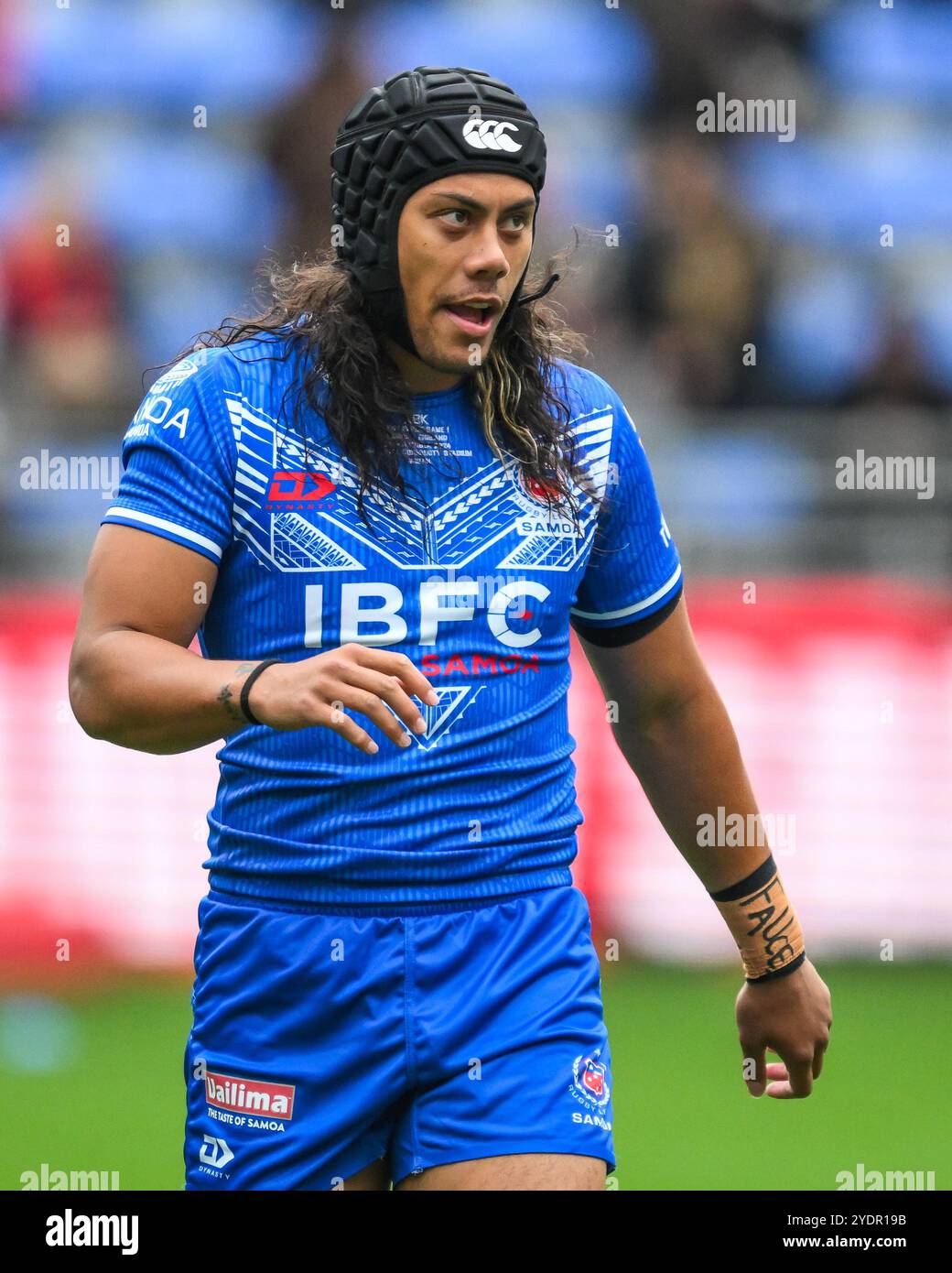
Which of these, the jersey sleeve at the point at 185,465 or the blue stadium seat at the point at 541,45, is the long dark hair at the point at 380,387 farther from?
the blue stadium seat at the point at 541,45

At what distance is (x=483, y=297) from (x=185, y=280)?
774 cm

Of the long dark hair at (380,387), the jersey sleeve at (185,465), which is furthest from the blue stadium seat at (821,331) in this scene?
the jersey sleeve at (185,465)

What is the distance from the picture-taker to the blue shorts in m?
3.24

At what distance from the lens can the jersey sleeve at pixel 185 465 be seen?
3.25m

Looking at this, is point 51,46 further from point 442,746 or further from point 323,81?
point 442,746

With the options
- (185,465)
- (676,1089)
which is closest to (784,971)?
(185,465)

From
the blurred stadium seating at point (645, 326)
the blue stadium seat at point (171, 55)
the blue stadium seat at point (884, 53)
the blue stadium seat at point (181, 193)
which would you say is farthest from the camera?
the blue stadium seat at point (884, 53)

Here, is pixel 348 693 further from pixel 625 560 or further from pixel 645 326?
pixel 645 326

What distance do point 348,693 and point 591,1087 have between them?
0.94m

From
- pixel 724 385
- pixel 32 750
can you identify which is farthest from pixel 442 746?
pixel 724 385

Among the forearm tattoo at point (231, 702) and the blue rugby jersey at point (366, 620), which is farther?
the blue rugby jersey at point (366, 620)

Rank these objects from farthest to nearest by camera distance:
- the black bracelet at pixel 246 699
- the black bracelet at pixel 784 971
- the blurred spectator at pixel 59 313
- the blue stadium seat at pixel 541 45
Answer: the blue stadium seat at pixel 541 45 → the blurred spectator at pixel 59 313 → the black bracelet at pixel 784 971 → the black bracelet at pixel 246 699

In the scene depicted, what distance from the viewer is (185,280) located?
35.6ft

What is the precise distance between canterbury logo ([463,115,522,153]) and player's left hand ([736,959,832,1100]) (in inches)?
65.8
